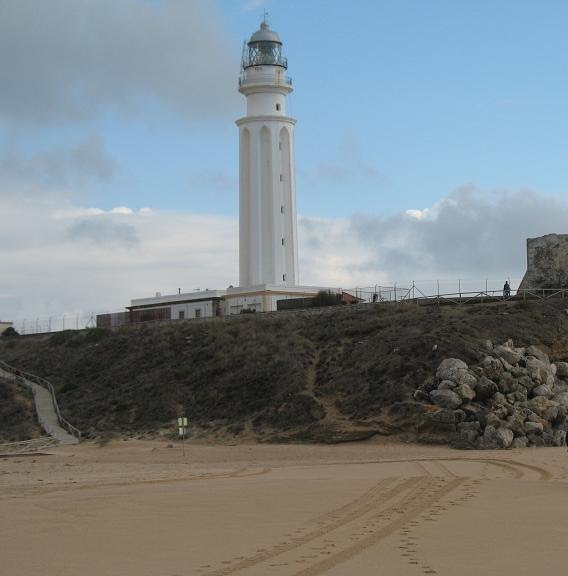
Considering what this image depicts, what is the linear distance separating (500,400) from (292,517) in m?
19.0

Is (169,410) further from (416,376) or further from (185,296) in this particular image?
(185,296)

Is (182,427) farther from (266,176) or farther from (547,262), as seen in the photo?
(266,176)

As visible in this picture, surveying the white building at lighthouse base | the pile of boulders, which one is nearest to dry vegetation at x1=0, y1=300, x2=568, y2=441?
the pile of boulders

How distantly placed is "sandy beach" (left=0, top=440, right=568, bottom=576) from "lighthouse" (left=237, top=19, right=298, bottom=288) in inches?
1142

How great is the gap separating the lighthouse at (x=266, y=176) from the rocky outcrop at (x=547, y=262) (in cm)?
1521

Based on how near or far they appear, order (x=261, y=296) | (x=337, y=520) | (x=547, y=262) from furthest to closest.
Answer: (x=261, y=296), (x=547, y=262), (x=337, y=520)

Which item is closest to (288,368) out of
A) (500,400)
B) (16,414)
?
(500,400)

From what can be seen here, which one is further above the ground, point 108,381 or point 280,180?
point 280,180

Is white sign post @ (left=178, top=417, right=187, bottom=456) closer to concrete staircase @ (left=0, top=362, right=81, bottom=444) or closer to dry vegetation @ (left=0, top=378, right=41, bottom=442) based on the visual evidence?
concrete staircase @ (left=0, top=362, right=81, bottom=444)

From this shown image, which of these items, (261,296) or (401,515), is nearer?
(401,515)

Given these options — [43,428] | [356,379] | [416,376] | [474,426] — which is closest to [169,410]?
[43,428]

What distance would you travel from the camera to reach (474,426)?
34781mm

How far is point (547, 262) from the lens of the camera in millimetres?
49312

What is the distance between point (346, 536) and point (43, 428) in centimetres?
2875
